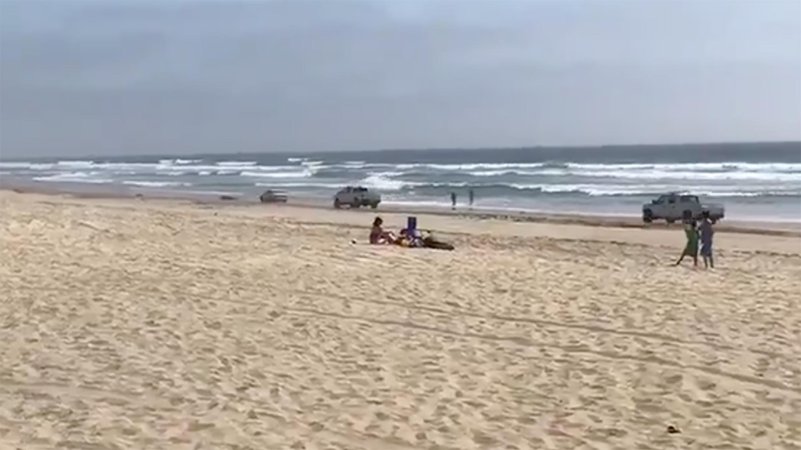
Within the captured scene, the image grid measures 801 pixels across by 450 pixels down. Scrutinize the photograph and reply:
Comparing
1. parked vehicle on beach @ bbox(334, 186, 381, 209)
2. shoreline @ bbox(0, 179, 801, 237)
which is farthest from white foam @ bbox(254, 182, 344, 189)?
parked vehicle on beach @ bbox(334, 186, 381, 209)

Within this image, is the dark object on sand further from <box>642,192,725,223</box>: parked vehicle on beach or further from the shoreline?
<box>642,192,725,223</box>: parked vehicle on beach

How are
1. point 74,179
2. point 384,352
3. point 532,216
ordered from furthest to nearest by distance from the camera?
1. point 74,179
2. point 532,216
3. point 384,352

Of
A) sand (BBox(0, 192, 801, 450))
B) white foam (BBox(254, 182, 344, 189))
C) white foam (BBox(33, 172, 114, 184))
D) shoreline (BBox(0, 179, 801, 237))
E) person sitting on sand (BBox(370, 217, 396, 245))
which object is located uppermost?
person sitting on sand (BBox(370, 217, 396, 245))

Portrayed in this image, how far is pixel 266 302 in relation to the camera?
10.4m

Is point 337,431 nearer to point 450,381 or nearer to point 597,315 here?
point 450,381

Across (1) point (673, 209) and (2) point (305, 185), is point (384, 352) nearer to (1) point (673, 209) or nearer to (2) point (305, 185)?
(1) point (673, 209)

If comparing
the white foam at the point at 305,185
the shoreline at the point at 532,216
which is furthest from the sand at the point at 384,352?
the white foam at the point at 305,185

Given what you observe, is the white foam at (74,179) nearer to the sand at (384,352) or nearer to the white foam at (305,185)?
the white foam at (305,185)

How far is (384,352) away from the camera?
7984 millimetres

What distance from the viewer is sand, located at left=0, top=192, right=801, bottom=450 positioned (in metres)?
5.84

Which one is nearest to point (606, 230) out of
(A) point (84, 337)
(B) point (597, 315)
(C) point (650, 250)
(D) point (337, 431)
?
(C) point (650, 250)

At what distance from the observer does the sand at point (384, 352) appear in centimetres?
584

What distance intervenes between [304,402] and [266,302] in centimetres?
404

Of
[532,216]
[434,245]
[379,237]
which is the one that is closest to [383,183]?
[532,216]
